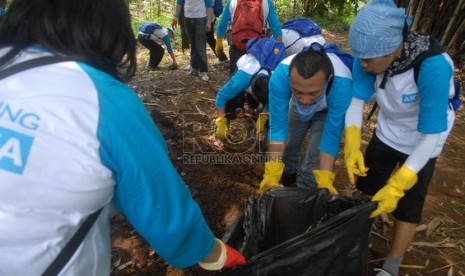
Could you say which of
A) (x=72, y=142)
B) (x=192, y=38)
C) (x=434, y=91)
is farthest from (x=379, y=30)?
(x=192, y=38)

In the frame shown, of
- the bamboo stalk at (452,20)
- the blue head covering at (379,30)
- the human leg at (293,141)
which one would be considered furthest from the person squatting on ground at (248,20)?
the bamboo stalk at (452,20)

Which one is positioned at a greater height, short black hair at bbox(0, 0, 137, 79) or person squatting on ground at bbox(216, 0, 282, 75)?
short black hair at bbox(0, 0, 137, 79)

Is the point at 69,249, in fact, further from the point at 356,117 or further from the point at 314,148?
the point at 314,148

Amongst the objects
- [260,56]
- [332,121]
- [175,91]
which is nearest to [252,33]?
[260,56]

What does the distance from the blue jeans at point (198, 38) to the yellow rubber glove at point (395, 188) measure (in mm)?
4065

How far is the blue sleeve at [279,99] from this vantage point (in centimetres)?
219

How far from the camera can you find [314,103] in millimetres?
2215

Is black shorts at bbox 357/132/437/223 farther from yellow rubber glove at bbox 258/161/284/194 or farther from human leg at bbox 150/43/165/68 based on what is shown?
human leg at bbox 150/43/165/68

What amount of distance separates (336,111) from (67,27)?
1.64 metres

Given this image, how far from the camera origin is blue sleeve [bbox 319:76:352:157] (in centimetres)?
211

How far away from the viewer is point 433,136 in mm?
1669

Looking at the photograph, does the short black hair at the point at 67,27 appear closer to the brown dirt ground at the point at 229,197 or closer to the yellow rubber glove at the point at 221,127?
the brown dirt ground at the point at 229,197

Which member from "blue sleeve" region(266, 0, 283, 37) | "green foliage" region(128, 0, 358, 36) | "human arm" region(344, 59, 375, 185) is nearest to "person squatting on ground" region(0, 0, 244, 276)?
"human arm" region(344, 59, 375, 185)

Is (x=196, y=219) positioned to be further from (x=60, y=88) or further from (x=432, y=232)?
(x=432, y=232)
